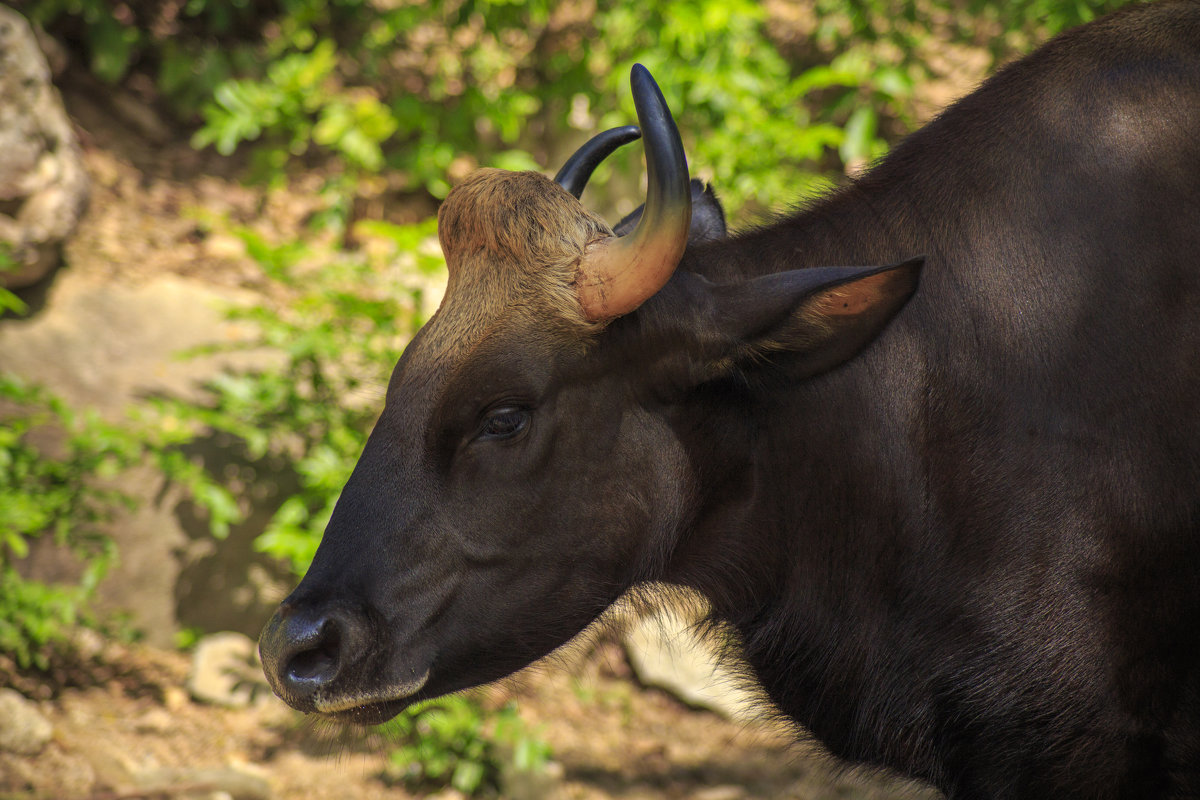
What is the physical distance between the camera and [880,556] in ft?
8.85

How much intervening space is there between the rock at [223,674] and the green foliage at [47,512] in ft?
2.01

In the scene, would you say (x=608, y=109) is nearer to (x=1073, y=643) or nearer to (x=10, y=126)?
(x=10, y=126)

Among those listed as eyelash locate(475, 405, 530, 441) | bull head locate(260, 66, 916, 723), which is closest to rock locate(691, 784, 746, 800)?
bull head locate(260, 66, 916, 723)

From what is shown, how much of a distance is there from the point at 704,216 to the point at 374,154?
363cm

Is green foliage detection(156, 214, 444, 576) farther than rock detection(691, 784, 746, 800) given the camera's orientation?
No

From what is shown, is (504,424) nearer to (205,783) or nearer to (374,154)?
(205,783)

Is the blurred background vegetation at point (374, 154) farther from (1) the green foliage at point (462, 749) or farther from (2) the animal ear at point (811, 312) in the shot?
(2) the animal ear at point (811, 312)

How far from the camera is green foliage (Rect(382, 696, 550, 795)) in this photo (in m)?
4.66

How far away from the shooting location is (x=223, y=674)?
5.08m

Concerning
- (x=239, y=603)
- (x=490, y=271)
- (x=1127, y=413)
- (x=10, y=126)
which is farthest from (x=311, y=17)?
(x=1127, y=413)

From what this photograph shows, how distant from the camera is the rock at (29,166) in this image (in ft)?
19.2

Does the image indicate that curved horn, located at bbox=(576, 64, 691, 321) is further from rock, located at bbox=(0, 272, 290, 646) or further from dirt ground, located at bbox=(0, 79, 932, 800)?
rock, located at bbox=(0, 272, 290, 646)

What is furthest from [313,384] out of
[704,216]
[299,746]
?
[704,216]

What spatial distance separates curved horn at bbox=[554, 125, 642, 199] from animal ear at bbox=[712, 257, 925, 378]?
74cm
